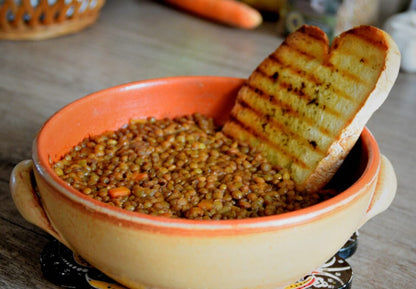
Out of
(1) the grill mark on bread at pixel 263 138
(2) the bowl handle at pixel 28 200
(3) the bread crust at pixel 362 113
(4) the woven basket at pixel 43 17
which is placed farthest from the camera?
(4) the woven basket at pixel 43 17

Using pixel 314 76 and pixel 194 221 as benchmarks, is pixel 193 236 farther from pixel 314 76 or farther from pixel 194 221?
pixel 314 76

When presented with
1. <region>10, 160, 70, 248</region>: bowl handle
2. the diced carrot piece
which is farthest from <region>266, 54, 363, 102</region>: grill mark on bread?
<region>10, 160, 70, 248</region>: bowl handle

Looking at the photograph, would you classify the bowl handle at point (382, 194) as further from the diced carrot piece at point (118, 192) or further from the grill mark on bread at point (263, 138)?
the diced carrot piece at point (118, 192)

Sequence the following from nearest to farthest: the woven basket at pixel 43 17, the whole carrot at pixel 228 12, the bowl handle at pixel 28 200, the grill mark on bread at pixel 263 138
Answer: the bowl handle at pixel 28 200, the grill mark on bread at pixel 263 138, the woven basket at pixel 43 17, the whole carrot at pixel 228 12

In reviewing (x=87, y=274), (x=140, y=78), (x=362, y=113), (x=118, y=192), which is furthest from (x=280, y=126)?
(x=140, y=78)

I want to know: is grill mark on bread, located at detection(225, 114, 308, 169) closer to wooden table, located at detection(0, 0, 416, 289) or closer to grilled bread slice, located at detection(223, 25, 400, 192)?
grilled bread slice, located at detection(223, 25, 400, 192)

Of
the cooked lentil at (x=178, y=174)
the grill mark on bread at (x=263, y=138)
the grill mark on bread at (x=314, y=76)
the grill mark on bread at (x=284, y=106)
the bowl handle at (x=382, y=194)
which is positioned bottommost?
the cooked lentil at (x=178, y=174)


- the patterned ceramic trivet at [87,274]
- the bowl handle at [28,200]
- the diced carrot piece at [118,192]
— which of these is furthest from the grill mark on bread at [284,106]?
the bowl handle at [28,200]
